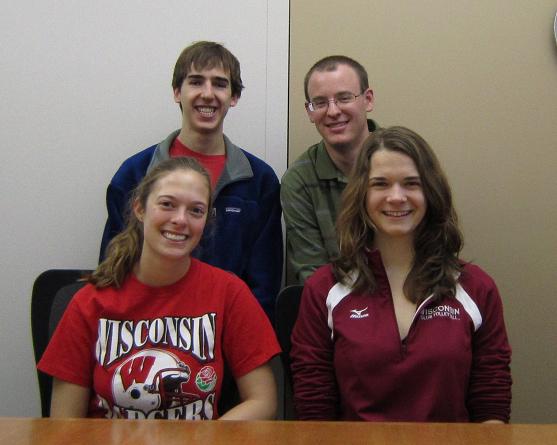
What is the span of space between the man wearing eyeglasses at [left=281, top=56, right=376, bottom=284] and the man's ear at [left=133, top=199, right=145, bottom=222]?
0.60 meters

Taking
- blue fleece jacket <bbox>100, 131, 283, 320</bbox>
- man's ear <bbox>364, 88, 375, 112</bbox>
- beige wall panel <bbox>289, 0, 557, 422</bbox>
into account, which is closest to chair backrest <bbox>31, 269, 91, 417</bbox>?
blue fleece jacket <bbox>100, 131, 283, 320</bbox>

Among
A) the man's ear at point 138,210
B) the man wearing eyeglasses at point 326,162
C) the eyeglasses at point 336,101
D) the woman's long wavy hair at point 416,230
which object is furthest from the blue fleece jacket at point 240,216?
the woman's long wavy hair at point 416,230

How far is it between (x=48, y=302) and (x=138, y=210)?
0.36 metres

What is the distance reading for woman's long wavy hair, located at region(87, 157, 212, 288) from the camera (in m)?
1.83

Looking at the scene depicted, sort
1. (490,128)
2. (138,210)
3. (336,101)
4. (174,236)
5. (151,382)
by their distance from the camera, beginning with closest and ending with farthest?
(151,382) → (174,236) → (138,210) → (336,101) → (490,128)

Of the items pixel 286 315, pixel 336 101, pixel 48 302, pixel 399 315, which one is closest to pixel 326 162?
A: pixel 336 101

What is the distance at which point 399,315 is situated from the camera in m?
1.75

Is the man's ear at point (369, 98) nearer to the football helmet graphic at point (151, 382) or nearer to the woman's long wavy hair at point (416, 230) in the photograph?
the woman's long wavy hair at point (416, 230)

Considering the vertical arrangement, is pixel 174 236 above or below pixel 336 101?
below

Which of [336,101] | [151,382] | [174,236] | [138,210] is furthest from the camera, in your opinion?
[336,101]

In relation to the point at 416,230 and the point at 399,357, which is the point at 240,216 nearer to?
the point at 416,230

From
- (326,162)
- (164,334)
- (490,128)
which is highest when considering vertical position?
(490,128)

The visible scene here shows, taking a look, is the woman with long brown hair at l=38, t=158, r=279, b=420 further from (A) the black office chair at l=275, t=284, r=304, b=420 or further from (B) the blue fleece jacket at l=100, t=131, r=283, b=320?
(B) the blue fleece jacket at l=100, t=131, r=283, b=320

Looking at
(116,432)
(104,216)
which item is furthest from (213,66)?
(116,432)
